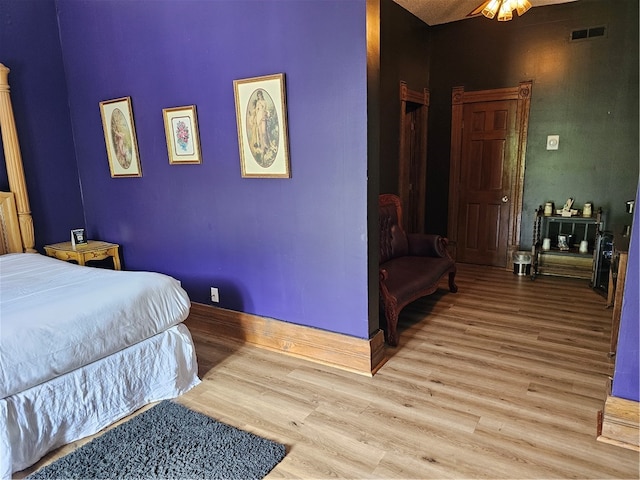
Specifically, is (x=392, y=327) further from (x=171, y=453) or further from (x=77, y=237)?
(x=77, y=237)

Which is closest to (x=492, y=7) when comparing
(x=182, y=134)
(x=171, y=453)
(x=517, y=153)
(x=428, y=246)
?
(x=517, y=153)

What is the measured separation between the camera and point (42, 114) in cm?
400

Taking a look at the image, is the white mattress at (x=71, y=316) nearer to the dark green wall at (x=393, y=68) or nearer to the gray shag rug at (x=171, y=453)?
A: the gray shag rug at (x=171, y=453)

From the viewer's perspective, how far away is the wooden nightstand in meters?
3.84

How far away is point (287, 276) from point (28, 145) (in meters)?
2.92

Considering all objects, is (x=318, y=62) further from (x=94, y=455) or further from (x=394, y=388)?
(x=94, y=455)

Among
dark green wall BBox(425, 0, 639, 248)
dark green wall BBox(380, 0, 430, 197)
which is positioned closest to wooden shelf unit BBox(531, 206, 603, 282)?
dark green wall BBox(425, 0, 639, 248)

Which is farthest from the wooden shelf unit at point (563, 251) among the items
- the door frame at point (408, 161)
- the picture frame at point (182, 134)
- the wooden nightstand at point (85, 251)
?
the wooden nightstand at point (85, 251)

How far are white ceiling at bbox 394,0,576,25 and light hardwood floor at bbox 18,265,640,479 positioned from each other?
3.41 meters

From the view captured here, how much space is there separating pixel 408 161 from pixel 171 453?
438 centimetres

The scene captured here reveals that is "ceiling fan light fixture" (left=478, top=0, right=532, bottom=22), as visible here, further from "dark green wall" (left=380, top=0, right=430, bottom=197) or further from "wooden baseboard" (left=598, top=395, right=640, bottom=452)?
"wooden baseboard" (left=598, top=395, right=640, bottom=452)

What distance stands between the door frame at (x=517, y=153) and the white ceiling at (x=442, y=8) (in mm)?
836

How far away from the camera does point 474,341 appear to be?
130 inches

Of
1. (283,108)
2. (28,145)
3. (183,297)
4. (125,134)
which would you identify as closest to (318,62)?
(283,108)
